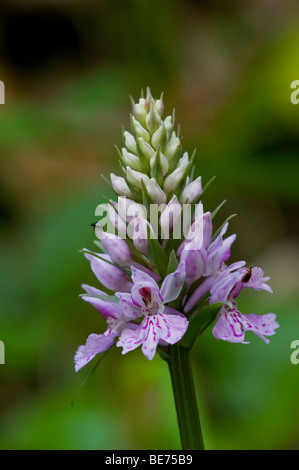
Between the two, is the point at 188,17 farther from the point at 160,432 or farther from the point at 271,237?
the point at 160,432

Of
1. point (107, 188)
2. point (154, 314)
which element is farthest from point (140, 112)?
point (107, 188)

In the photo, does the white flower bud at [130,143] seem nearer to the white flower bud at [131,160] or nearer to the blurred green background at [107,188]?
the white flower bud at [131,160]

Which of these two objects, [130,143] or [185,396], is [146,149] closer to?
[130,143]

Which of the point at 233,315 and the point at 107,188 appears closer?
the point at 233,315

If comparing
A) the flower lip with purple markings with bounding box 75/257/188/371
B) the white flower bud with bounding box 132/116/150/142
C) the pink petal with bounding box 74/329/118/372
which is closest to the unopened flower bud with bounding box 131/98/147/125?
the white flower bud with bounding box 132/116/150/142

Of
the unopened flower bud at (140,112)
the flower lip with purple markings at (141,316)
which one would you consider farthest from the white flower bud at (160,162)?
the flower lip with purple markings at (141,316)

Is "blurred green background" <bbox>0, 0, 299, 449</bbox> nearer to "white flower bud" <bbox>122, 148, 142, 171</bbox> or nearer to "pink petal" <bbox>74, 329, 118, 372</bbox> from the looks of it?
"pink petal" <bbox>74, 329, 118, 372</bbox>

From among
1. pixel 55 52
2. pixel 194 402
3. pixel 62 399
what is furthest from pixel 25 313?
pixel 55 52
